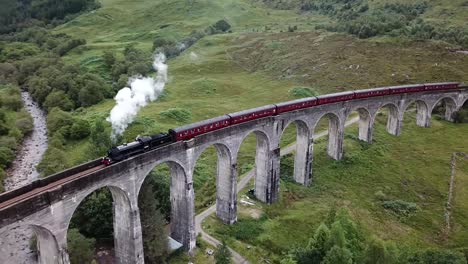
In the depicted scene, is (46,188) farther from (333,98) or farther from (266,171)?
(333,98)

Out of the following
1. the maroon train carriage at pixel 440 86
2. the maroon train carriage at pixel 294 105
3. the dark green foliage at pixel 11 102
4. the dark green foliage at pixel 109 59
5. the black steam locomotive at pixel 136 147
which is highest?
the black steam locomotive at pixel 136 147

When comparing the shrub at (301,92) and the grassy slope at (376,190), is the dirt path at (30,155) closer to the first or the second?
the grassy slope at (376,190)

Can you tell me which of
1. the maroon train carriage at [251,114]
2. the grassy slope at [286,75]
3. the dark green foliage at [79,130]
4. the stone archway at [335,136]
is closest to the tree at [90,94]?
the grassy slope at [286,75]

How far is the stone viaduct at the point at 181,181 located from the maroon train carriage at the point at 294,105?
2.48 ft

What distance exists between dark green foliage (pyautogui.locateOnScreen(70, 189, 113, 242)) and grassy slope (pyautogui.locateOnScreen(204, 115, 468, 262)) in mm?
12018

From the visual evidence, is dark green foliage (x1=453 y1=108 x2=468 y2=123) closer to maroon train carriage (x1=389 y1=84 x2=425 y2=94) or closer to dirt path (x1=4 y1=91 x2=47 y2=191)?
maroon train carriage (x1=389 y1=84 x2=425 y2=94)

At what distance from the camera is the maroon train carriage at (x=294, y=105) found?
5522cm

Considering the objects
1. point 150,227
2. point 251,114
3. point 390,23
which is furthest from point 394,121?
point 390,23

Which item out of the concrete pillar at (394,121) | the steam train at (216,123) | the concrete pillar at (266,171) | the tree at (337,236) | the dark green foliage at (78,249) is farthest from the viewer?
the concrete pillar at (394,121)

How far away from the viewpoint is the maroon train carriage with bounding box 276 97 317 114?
181 ft

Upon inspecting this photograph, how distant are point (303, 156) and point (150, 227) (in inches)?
1054

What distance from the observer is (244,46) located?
462 feet

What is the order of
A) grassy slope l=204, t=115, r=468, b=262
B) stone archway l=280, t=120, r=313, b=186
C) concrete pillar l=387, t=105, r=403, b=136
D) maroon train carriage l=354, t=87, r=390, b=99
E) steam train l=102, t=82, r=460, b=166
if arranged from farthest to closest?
1. concrete pillar l=387, t=105, r=403, b=136
2. maroon train carriage l=354, t=87, r=390, b=99
3. stone archway l=280, t=120, r=313, b=186
4. grassy slope l=204, t=115, r=468, b=262
5. steam train l=102, t=82, r=460, b=166

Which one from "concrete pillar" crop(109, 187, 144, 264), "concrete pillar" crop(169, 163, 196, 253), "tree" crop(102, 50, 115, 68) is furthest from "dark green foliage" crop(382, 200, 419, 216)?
"tree" crop(102, 50, 115, 68)
